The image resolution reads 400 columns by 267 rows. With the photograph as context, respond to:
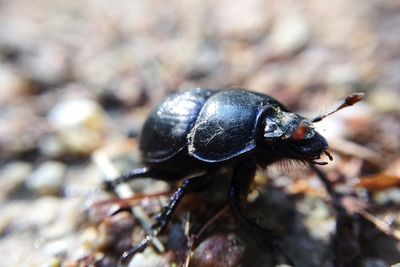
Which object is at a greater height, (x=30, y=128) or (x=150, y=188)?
(x=30, y=128)

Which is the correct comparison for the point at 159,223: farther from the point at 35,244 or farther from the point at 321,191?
the point at 321,191


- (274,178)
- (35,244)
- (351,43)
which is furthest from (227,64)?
(35,244)

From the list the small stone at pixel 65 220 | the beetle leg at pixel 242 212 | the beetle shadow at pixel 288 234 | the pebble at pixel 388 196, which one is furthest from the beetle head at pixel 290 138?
the small stone at pixel 65 220

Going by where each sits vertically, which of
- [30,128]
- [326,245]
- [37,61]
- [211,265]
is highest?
[37,61]

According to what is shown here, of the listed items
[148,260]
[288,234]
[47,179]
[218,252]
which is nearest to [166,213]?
[148,260]

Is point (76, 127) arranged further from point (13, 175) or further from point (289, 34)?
point (289, 34)

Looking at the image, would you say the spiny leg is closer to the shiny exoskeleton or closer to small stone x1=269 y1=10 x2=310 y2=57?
the shiny exoskeleton

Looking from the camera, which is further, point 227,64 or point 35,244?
point 227,64

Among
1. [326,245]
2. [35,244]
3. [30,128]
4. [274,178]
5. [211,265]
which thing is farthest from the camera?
[30,128]
